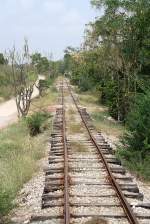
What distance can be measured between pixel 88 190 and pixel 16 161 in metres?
Result: 4.45

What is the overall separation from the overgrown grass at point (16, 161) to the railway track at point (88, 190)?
652 mm

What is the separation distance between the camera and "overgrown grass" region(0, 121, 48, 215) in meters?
11.5

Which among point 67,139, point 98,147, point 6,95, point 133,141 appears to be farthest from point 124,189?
point 6,95

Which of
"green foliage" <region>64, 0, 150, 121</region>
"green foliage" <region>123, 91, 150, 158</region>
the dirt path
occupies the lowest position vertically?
the dirt path

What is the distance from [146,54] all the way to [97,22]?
6752 mm

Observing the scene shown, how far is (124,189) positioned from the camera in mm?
12250

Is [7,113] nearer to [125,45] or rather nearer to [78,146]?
[125,45]

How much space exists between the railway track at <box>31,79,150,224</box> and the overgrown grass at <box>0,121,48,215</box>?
2.14 ft

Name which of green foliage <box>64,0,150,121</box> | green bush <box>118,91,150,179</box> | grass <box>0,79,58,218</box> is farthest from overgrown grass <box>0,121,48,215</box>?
green foliage <box>64,0,150,121</box>

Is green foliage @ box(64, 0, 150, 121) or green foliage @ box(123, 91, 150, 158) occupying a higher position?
green foliage @ box(64, 0, 150, 121)

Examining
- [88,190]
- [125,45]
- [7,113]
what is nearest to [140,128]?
[88,190]

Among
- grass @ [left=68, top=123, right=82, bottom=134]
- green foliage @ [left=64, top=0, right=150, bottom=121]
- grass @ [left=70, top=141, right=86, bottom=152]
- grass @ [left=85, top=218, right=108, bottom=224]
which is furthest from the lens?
green foliage @ [left=64, top=0, right=150, bottom=121]

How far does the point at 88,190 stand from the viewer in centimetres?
1220

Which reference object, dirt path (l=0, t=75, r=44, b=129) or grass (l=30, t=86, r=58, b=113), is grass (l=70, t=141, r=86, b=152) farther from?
grass (l=30, t=86, r=58, b=113)
